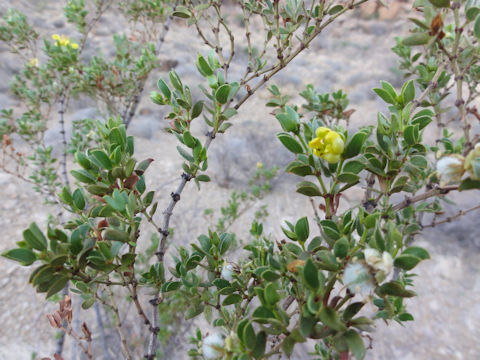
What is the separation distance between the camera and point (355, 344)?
1.42 ft

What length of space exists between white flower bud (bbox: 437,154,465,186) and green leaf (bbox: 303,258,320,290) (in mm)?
272

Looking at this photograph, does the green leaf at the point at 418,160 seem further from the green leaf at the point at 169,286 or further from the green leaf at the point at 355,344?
the green leaf at the point at 169,286

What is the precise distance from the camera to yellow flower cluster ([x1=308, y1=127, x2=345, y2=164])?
20.2 inches

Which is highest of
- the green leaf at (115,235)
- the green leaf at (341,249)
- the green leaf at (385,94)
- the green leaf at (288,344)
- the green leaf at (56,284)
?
the green leaf at (385,94)

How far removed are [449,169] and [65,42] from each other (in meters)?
1.99

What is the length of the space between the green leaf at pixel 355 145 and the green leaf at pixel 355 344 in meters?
0.29

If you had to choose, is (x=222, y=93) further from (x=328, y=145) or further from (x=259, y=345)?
(x=259, y=345)

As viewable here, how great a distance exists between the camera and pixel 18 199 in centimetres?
394

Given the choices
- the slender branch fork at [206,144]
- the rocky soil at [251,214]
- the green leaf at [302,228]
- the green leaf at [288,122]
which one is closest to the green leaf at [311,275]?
the green leaf at [302,228]

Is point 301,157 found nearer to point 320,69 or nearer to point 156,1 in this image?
point 156,1

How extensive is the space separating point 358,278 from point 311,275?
0.07 metres

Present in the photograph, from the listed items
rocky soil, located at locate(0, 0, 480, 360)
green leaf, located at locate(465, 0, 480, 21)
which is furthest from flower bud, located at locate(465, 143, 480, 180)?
rocky soil, located at locate(0, 0, 480, 360)

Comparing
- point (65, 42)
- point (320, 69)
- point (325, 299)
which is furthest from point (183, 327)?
point (320, 69)

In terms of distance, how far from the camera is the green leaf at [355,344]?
16.6 inches
